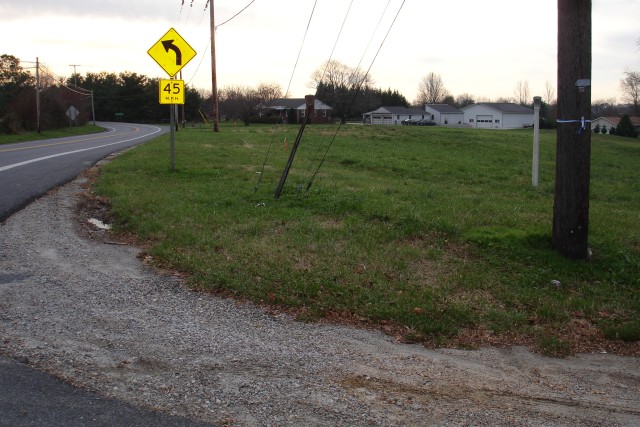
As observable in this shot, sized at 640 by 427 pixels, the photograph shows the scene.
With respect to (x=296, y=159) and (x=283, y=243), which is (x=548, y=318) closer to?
(x=283, y=243)

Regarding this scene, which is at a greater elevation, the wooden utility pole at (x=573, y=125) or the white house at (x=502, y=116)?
the white house at (x=502, y=116)

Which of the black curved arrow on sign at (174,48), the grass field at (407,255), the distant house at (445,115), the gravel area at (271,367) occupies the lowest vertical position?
the gravel area at (271,367)

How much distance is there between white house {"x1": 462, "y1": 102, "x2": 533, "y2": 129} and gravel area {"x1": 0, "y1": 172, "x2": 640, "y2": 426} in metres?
88.9

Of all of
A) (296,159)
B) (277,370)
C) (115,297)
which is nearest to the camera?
(277,370)

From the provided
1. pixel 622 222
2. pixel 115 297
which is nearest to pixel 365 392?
pixel 115 297

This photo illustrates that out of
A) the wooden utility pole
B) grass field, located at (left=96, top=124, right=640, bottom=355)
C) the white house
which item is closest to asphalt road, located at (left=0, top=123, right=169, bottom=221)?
grass field, located at (left=96, top=124, right=640, bottom=355)

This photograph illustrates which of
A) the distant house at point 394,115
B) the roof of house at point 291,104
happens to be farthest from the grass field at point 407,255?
the distant house at point 394,115

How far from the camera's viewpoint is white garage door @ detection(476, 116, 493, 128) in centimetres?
9169

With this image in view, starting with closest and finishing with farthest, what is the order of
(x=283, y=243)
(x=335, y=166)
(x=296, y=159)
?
1. (x=283, y=243)
2. (x=335, y=166)
3. (x=296, y=159)

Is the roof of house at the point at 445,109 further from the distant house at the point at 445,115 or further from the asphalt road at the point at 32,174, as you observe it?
Answer: the asphalt road at the point at 32,174

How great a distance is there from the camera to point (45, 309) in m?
5.28

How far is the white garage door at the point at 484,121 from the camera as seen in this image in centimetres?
9169

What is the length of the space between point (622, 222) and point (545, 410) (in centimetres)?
613

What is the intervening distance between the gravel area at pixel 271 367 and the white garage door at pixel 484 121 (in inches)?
3574
